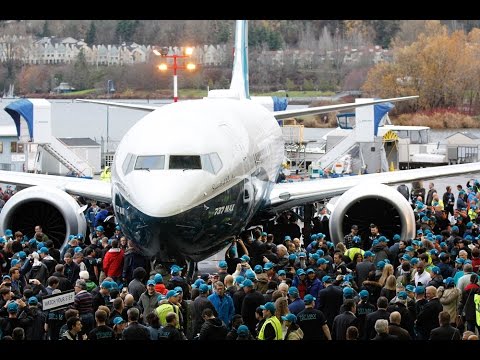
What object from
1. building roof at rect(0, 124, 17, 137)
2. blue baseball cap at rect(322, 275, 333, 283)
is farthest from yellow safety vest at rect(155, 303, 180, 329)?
building roof at rect(0, 124, 17, 137)

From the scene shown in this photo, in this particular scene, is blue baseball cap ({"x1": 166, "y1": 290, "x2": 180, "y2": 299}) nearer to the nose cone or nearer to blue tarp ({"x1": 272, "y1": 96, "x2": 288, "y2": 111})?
the nose cone

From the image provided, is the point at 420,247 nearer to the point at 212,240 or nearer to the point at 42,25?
the point at 212,240

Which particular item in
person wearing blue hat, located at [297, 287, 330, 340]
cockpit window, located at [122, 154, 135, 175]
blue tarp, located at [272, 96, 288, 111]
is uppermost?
blue tarp, located at [272, 96, 288, 111]

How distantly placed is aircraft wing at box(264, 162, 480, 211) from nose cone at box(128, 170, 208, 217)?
5.59 meters

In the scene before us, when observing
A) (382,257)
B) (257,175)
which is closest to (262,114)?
(257,175)

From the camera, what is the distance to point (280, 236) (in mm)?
24750

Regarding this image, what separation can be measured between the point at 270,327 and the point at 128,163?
6262 mm

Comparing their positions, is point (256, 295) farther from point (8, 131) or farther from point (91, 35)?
point (91, 35)

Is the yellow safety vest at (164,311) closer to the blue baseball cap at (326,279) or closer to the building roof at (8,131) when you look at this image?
the blue baseball cap at (326,279)

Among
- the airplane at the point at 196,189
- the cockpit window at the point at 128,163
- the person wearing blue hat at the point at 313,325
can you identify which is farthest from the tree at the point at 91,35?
the person wearing blue hat at the point at 313,325

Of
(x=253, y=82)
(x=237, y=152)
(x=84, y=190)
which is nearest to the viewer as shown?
(x=237, y=152)

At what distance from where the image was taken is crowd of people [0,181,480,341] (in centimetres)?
1360

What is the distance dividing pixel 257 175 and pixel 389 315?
882 cm

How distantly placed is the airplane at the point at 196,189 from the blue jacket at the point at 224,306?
8.54 ft
